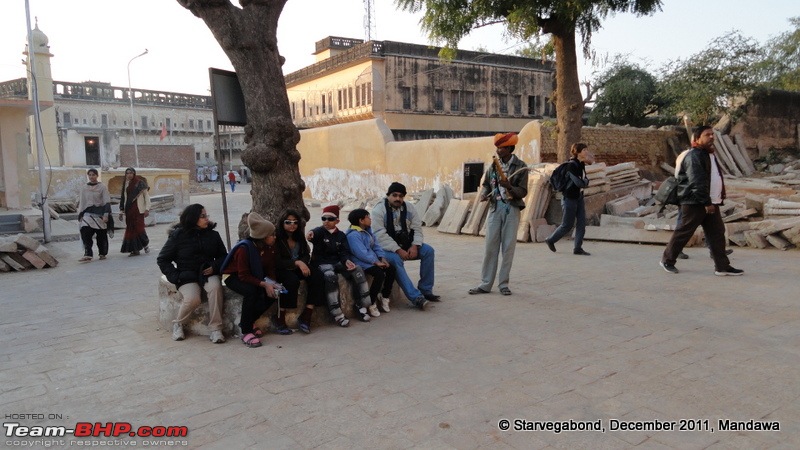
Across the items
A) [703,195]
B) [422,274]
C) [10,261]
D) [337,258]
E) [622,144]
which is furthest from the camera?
[622,144]

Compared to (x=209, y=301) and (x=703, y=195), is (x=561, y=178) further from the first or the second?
(x=209, y=301)

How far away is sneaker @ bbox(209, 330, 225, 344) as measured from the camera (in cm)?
489

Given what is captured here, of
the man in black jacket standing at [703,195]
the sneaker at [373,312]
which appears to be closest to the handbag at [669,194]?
the man in black jacket standing at [703,195]

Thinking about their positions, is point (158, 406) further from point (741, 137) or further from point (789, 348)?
point (741, 137)

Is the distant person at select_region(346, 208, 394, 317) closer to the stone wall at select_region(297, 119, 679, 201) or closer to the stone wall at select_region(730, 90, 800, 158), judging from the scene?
the stone wall at select_region(297, 119, 679, 201)

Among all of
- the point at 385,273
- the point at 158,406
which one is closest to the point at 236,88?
the point at 385,273

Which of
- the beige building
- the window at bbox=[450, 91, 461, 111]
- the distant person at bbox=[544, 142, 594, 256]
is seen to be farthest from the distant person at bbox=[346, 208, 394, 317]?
the window at bbox=[450, 91, 461, 111]

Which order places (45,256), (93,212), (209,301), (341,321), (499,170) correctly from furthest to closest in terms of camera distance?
(93,212), (45,256), (499,170), (341,321), (209,301)

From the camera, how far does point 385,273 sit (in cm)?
578

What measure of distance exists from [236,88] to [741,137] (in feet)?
57.8

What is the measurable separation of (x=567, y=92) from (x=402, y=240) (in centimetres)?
808

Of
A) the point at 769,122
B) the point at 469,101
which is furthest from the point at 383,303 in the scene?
the point at 469,101

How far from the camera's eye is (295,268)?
5.23 m

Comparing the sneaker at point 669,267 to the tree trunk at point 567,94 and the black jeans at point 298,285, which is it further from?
the tree trunk at point 567,94
